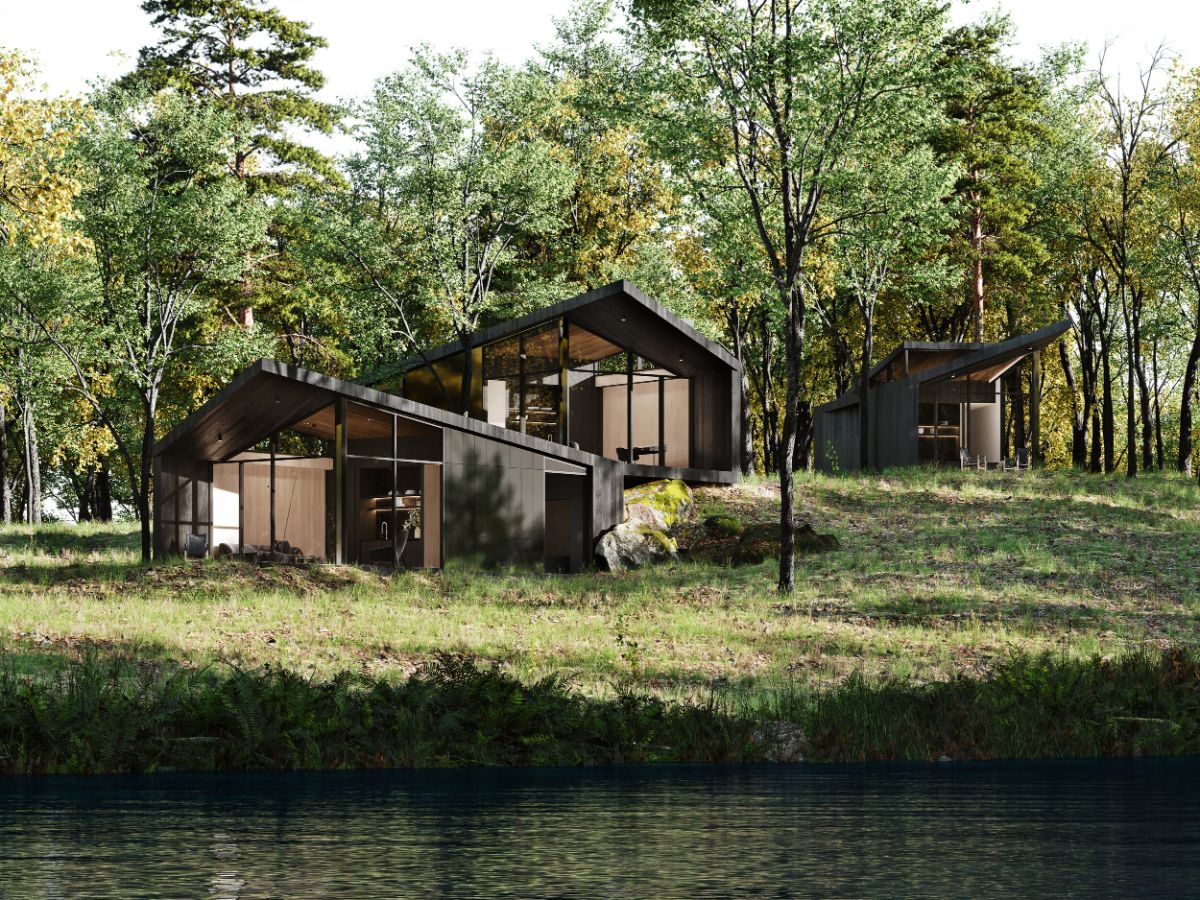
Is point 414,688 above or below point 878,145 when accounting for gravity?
below

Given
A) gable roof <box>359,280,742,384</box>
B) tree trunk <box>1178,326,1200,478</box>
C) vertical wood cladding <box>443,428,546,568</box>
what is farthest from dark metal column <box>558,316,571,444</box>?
tree trunk <box>1178,326,1200,478</box>

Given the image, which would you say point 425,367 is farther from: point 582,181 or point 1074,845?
point 1074,845

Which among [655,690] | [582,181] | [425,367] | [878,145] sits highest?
[582,181]

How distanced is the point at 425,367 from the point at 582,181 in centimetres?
972

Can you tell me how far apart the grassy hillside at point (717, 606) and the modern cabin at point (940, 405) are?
7685 millimetres

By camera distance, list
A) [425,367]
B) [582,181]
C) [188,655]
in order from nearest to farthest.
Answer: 1. [188,655]
2. [425,367]
3. [582,181]

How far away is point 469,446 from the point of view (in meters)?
27.2

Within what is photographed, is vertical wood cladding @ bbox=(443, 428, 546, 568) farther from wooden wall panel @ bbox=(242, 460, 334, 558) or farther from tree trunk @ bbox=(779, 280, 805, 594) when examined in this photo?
tree trunk @ bbox=(779, 280, 805, 594)

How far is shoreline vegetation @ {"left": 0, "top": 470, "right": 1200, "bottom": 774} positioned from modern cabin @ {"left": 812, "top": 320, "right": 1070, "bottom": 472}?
6367 millimetres

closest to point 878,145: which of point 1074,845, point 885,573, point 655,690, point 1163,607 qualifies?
point 885,573

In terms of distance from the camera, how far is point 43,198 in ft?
57.6

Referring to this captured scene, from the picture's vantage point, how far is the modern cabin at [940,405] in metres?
38.6

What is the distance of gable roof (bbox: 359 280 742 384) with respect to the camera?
30.6 meters

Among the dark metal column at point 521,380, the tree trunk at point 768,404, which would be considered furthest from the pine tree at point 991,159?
the dark metal column at point 521,380
